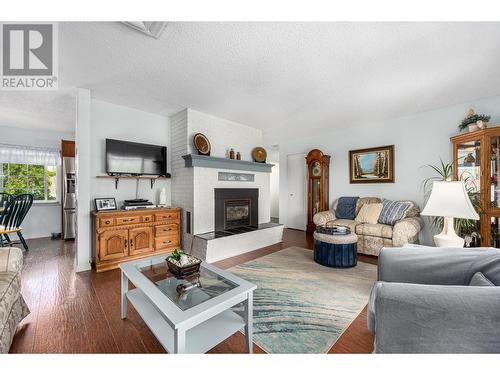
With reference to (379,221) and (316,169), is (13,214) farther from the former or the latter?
(379,221)

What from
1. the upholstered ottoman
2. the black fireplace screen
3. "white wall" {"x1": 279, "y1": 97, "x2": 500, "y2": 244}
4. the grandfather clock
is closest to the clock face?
the grandfather clock

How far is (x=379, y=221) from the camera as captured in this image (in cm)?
347

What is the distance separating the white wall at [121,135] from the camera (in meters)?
3.06

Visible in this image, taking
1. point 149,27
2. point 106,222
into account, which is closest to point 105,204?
point 106,222

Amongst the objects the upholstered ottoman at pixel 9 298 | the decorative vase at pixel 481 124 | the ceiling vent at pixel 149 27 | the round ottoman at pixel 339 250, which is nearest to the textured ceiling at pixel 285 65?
the ceiling vent at pixel 149 27

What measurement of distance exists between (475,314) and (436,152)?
3.67m

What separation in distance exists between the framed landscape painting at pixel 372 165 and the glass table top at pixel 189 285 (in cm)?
371

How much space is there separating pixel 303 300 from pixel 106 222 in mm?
2550

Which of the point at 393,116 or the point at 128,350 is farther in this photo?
the point at 393,116

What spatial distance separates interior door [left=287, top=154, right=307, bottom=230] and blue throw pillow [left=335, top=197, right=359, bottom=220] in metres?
1.12

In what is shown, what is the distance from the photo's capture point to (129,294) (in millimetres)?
1694

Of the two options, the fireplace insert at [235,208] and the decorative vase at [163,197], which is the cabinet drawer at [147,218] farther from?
the fireplace insert at [235,208]

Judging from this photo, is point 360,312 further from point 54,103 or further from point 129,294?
point 54,103
